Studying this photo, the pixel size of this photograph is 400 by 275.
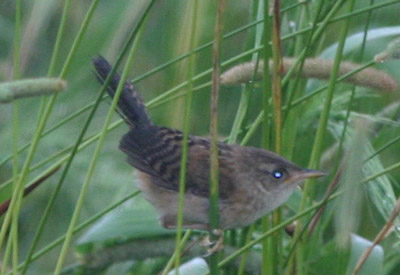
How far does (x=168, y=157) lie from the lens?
279cm

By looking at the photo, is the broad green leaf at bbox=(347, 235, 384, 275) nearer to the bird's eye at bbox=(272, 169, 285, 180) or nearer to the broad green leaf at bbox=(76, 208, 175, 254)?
the bird's eye at bbox=(272, 169, 285, 180)

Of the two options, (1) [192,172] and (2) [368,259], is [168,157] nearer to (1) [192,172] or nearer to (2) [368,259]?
(1) [192,172]

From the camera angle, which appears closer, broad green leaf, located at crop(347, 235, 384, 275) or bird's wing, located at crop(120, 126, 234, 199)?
broad green leaf, located at crop(347, 235, 384, 275)

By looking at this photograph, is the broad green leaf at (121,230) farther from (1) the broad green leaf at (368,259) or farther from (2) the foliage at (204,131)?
(1) the broad green leaf at (368,259)

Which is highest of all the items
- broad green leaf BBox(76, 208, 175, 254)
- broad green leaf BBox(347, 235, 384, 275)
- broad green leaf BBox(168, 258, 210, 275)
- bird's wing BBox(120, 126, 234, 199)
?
bird's wing BBox(120, 126, 234, 199)

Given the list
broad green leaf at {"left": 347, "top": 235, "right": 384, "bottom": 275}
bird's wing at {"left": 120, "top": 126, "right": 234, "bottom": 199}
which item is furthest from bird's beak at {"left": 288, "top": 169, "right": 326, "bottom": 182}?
bird's wing at {"left": 120, "top": 126, "right": 234, "bottom": 199}

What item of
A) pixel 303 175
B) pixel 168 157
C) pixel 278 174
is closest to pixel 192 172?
pixel 168 157

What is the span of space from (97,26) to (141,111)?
1.12m

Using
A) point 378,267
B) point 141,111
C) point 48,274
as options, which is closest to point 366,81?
point 378,267

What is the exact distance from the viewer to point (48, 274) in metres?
3.40

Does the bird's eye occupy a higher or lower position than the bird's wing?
lower

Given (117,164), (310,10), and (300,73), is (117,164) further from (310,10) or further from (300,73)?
(300,73)

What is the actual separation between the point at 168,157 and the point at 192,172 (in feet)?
0.28

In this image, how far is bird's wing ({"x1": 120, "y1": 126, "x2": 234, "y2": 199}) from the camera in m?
2.78
